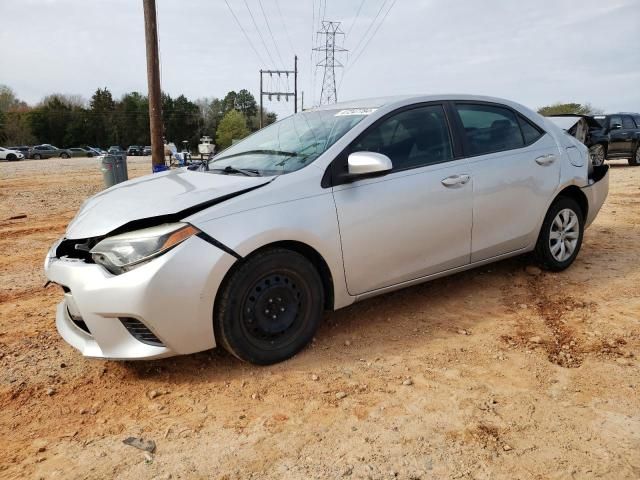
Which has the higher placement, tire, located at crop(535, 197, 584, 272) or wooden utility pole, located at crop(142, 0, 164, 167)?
wooden utility pole, located at crop(142, 0, 164, 167)

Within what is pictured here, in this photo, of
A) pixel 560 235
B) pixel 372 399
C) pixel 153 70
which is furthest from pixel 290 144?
pixel 153 70

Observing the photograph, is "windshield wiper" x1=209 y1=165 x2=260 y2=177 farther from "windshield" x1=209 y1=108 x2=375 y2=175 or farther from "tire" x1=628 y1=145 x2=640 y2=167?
"tire" x1=628 y1=145 x2=640 y2=167

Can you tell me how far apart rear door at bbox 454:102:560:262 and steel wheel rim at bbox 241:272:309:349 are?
152 cm

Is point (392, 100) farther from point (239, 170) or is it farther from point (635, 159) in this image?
point (635, 159)

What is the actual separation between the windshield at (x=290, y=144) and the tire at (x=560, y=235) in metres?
1.98

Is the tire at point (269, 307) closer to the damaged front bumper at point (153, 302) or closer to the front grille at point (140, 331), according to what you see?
the damaged front bumper at point (153, 302)

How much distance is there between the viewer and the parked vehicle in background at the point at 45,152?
4656 cm

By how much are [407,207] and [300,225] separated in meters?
0.82

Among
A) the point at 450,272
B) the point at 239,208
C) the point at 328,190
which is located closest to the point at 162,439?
the point at 239,208

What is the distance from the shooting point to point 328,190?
119 inches

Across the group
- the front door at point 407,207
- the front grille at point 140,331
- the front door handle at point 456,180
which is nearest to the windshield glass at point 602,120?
the front door at point 407,207

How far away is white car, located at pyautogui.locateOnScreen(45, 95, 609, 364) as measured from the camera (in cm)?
261

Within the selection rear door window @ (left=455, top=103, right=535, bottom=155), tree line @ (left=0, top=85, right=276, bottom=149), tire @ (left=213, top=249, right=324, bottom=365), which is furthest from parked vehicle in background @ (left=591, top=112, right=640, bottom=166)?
tree line @ (left=0, top=85, right=276, bottom=149)

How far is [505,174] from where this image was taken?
151 inches
